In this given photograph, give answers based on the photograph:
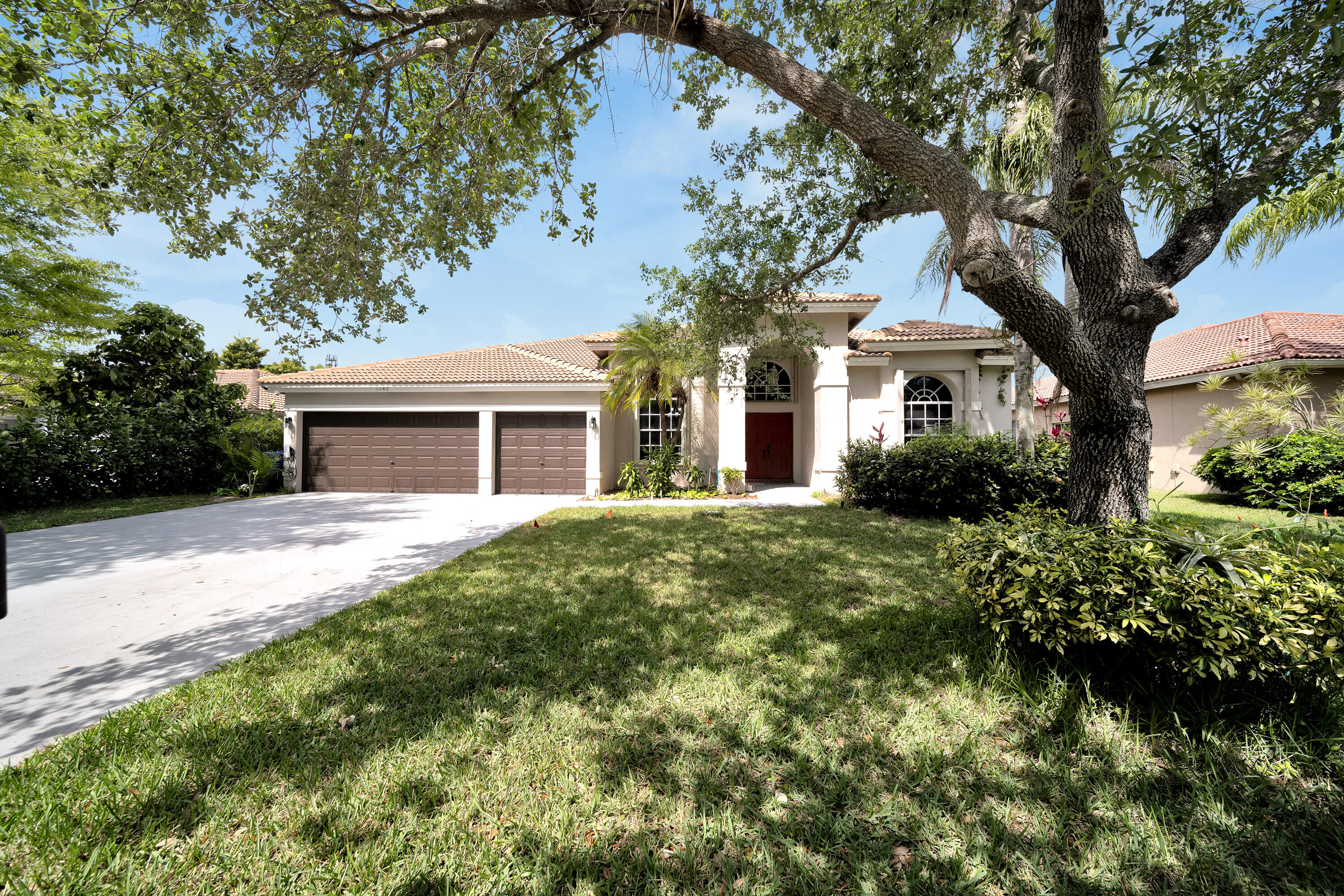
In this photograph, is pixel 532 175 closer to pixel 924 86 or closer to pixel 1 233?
pixel 924 86

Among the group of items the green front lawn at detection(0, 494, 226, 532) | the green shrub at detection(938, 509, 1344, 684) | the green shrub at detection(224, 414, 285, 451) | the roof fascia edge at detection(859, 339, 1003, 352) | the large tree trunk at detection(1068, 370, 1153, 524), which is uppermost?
the roof fascia edge at detection(859, 339, 1003, 352)

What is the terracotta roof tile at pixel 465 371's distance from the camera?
14484 millimetres

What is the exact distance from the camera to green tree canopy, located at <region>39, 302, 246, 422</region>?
14.3 meters

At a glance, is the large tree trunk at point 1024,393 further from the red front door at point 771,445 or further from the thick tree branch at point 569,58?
the thick tree branch at point 569,58

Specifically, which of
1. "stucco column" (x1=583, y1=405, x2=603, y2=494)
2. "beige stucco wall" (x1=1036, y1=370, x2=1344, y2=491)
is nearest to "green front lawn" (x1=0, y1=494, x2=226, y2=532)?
"stucco column" (x1=583, y1=405, x2=603, y2=494)

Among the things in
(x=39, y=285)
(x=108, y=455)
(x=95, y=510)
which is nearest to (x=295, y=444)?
(x=108, y=455)

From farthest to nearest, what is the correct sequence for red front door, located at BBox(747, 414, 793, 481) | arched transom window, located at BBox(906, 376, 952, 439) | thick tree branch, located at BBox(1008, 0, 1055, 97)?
red front door, located at BBox(747, 414, 793, 481)
arched transom window, located at BBox(906, 376, 952, 439)
thick tree branch, located at BBox(1008, 0, 1055, 97)

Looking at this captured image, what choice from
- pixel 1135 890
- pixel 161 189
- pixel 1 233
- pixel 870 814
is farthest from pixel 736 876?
pixel 1 233

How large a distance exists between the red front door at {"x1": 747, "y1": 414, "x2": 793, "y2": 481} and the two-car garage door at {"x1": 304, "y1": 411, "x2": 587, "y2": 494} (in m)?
6.17

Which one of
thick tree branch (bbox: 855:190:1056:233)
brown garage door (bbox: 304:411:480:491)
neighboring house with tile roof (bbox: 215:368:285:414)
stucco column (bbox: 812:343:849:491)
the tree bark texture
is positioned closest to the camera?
the tree bark texture

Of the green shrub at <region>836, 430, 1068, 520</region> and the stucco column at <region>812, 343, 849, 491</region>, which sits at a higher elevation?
the stucco column at <region>812, 343, 849, 491</region>

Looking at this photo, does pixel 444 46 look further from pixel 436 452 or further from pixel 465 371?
pixel 436 452

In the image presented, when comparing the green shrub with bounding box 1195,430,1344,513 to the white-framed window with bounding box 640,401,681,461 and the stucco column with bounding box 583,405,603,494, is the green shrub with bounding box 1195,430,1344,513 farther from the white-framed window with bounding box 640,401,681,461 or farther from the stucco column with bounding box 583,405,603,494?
the stucco column with bounding box 583,405,603,494

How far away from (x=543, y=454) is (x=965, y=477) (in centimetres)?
1104
